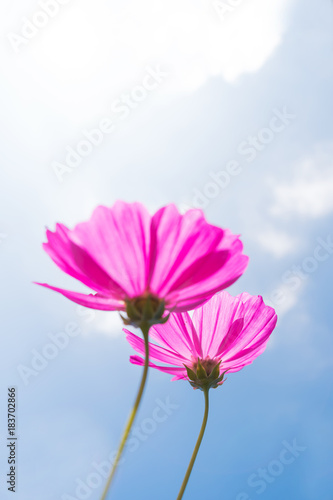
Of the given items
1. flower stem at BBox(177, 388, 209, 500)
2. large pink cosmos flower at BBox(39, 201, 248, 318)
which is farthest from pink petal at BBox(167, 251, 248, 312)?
flower stem at BBox(177, 388, 209, 500)

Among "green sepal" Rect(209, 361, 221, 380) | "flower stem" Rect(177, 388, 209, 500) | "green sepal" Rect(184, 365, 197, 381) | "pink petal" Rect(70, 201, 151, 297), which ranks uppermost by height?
"pink petal" Rect(70, 201, 151, 297)

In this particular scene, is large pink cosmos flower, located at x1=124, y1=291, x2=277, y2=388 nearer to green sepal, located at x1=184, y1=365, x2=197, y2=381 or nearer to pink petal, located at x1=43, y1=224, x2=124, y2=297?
green sepal, located at x1=184, y1=365, x2=197, y2=381

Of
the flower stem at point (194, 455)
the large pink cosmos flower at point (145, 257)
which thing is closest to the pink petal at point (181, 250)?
the large pink cosmos flower at point (145, 257)

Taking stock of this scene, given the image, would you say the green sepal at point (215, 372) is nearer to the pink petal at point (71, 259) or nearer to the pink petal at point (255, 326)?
the pink petal at point (255, 326)

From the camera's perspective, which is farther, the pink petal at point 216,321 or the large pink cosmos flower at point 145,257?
the pink petal at point 216,321

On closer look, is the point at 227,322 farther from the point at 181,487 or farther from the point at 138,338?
the point at 181,487

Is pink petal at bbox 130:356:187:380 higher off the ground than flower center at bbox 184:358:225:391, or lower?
lower

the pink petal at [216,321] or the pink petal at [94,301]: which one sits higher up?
the pink petal at [216,321]

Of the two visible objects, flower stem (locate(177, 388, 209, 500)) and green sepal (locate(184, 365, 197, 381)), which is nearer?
flower stem (locate(177, 388, 209, 500))
